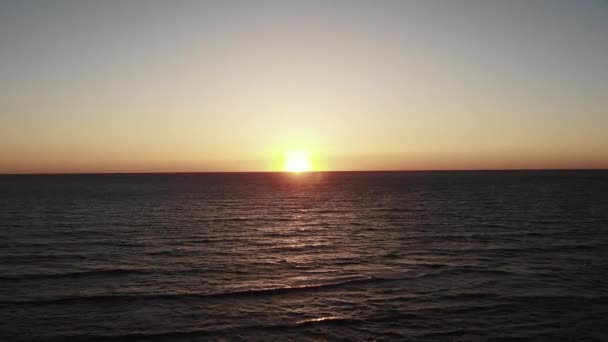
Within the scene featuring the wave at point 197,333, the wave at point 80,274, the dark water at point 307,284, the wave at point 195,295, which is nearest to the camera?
the wave at point 197,333

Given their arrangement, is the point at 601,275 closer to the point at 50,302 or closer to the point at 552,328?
the point at 552,328

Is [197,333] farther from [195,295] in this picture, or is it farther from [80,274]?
[80,274]

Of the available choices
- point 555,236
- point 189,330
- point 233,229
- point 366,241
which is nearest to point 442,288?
point 189,330

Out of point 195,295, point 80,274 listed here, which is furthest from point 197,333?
point 80,274

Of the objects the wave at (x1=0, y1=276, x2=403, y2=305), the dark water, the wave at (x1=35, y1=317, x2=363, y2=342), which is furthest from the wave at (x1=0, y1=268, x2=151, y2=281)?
the wave at (x1=35, y1=317, x2=363, y2=342)

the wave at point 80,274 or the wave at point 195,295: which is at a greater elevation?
the wave at point 80,274

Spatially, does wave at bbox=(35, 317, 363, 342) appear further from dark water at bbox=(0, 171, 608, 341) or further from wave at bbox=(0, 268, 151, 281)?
wave at bbox=(0, 268, 151, 281)

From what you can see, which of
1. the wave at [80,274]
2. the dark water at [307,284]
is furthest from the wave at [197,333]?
the wave at [80,274]

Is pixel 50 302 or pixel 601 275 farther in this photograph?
pixel 601 275

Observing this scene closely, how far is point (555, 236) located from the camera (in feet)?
125

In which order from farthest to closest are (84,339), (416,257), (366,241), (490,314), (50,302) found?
(366,241), (416,257), (50,302), (490,314), (84,339)

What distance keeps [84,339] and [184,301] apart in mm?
4858

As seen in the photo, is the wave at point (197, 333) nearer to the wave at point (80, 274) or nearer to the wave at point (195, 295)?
the wave at point (195, 295)

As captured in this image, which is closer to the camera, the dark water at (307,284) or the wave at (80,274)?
the dark water at (307,284)
